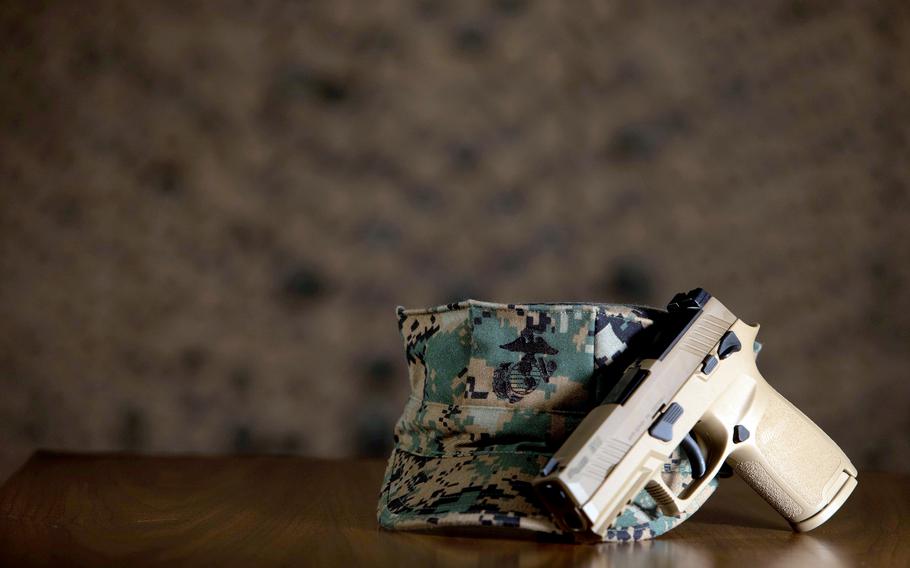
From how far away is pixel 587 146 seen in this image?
1870 mm

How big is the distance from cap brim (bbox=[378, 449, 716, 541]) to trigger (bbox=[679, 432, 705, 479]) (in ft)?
0.07

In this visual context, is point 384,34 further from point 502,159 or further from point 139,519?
point 139,519

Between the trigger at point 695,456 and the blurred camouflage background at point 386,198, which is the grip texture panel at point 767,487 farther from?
the blurred camouflage background at point 386,198

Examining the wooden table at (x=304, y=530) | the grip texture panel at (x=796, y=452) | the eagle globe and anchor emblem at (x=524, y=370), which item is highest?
the eagle globe and anchor emblem at (x=524, y=370)

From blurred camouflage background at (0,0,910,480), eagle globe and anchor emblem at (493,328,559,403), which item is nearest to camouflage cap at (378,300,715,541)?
eagle globe and anchor emblem at (493,328,559,403)

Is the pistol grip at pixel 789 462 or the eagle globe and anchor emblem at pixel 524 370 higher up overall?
the eagle globe and anchor emblem at pixel 524 370

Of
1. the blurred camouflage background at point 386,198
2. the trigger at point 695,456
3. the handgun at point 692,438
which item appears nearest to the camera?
the handgun at point 692,438

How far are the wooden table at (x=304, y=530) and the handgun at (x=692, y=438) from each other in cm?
5

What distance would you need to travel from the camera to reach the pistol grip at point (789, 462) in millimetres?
1054

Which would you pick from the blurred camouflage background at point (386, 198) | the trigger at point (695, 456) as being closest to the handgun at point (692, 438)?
the trigger at point (695, 456)

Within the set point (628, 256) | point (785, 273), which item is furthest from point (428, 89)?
point (785, 273)

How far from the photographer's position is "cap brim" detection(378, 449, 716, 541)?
0.96m

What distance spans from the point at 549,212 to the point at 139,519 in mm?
1016

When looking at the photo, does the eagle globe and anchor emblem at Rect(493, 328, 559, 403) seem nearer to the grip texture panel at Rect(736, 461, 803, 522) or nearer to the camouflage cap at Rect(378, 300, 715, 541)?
the camouflage cap at Rect(378, 300, 715, 541)
